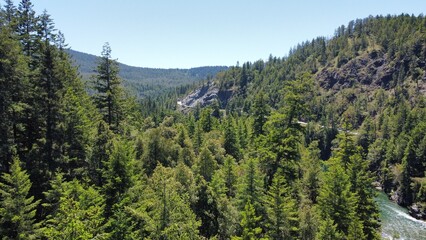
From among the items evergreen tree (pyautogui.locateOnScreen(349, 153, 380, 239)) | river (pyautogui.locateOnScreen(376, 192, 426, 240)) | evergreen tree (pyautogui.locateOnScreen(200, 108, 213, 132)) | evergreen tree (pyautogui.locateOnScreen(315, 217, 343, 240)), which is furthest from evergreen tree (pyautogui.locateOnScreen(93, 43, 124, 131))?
river (pyautogui.locateOnScreen(376, 192, 426, 240))

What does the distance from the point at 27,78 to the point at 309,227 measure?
3025cm

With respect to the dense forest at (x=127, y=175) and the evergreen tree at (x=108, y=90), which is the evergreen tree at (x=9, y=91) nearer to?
the dense forest at (x=127, y=175)

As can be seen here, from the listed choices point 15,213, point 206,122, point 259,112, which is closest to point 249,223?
point 15,213

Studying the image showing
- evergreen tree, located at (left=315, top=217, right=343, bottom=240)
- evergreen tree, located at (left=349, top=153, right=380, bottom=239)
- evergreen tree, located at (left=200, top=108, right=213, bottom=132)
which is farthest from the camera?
evergreen tree, located at (left=200, top=108, right=213, bottom=132)

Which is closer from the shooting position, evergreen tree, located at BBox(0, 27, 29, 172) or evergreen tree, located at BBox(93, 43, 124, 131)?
evergreen tree, located at BBox(0, 27, 29, 172)

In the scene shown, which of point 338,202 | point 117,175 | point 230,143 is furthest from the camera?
point 230,143

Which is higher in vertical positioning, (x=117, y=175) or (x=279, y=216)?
(x=117, y=175)

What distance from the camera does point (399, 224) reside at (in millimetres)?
68312

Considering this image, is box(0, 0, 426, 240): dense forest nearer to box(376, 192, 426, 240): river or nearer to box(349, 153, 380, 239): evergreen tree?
box(349, 153, 380, 239): evergreen tree

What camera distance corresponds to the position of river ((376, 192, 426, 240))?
61419mm

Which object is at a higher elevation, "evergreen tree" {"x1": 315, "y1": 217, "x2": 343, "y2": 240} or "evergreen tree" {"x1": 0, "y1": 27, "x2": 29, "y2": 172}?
"evergreen tree" {"x1": 0, "y1": 27, "x2": 29, "y2": 172}

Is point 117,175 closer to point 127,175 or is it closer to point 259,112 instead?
point 127,175

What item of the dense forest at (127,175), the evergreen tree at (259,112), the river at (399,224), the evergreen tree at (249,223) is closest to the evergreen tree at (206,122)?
the evergreen tree at (259,112)

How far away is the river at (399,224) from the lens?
61419 millimetres
